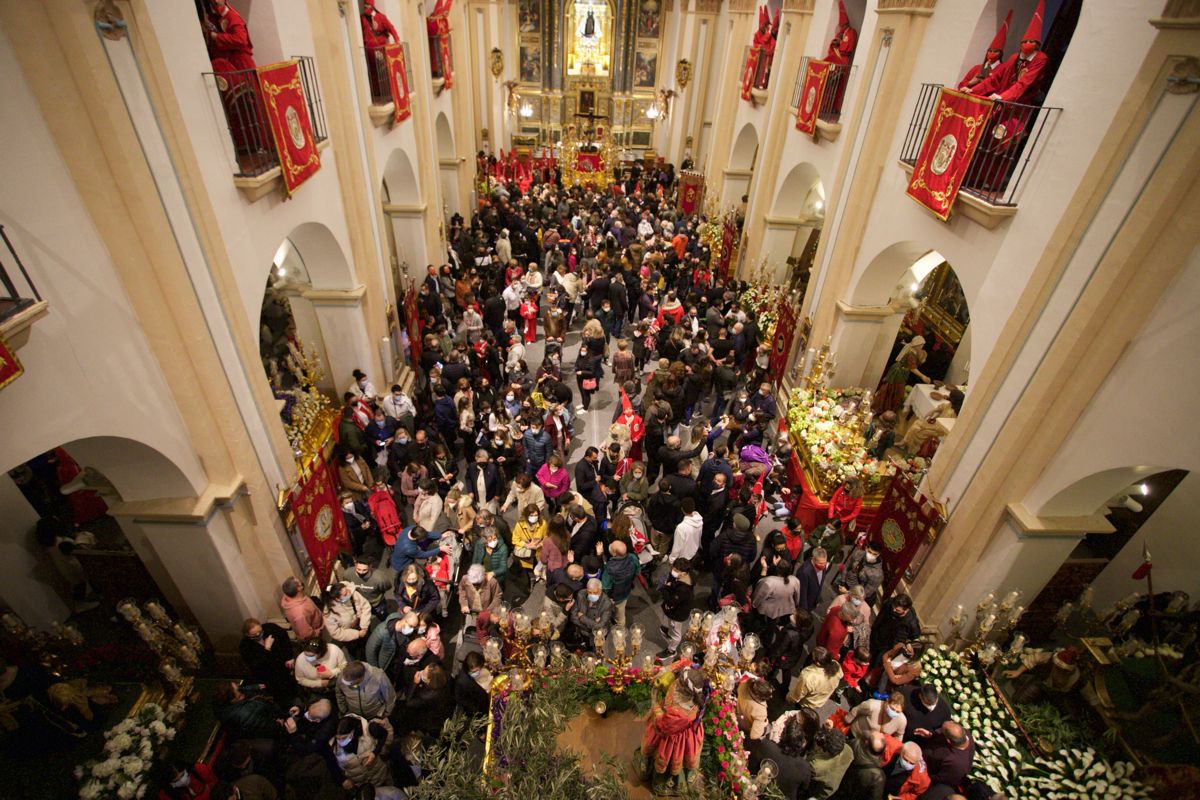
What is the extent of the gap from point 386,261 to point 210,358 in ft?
17.8

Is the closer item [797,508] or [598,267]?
[797,508]

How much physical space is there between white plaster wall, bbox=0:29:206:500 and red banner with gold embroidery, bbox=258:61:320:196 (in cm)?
232

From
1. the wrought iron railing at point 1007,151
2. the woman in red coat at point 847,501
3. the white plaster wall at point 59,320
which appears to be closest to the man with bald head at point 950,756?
the woman in red coat at point 847,501

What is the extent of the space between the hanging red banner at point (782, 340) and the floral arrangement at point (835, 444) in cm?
153

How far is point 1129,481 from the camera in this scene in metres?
5.38

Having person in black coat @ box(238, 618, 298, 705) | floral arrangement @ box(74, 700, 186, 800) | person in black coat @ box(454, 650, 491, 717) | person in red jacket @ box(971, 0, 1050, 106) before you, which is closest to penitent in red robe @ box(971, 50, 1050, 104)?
person in red jacket @ box(971, 0, 1050, 106)

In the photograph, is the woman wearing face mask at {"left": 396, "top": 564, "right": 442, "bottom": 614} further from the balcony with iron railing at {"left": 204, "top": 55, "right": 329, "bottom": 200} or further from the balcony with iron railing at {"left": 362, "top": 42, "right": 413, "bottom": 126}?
the balcony with iron railing at {"left": 362, "top": 42, "right": 413, "bottom": 126}

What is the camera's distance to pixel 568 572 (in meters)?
6.18

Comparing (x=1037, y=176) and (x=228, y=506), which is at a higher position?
(x=1037, y=176)

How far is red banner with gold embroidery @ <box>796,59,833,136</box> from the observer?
9.94m

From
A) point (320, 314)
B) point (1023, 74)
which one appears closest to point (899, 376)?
point (1023, 74)

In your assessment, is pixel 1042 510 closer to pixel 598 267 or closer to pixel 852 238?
pixel 852 238

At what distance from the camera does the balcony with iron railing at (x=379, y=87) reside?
29.7 ft

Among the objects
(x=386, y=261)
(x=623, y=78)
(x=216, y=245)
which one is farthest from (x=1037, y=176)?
(x=623, y=78)
